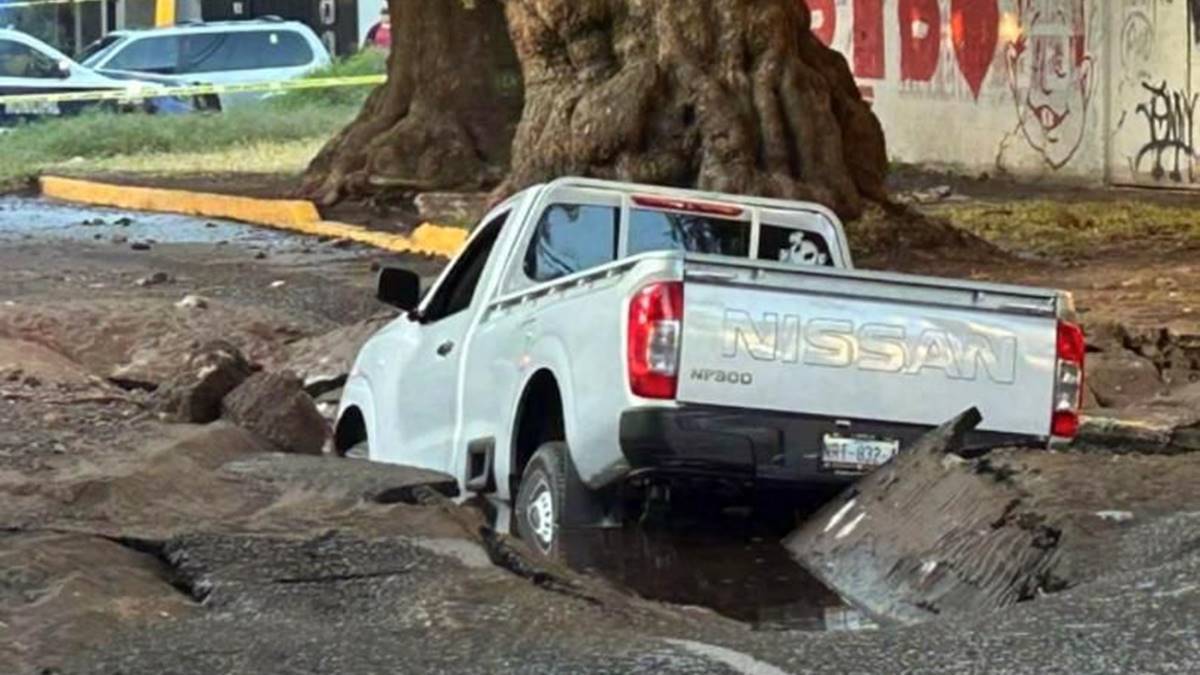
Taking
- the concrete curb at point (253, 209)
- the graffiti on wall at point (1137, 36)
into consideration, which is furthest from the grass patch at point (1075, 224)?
the concrete curb at point (253, 209)

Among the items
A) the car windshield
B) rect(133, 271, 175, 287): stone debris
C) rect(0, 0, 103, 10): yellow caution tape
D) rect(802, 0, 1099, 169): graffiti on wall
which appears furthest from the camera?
rect(0, 0, 103, 10): yellow caution tape

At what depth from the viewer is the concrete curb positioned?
73.9 ft

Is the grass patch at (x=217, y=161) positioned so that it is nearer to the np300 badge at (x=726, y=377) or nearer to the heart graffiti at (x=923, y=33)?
the heart graffiti at (x=923, y=33)

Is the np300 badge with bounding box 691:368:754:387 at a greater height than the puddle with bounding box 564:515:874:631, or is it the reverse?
the np300 badge with bounding box 691:368:754:387

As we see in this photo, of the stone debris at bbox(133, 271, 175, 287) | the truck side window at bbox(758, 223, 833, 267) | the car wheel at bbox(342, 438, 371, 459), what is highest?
the truck side window at bbox(758, 223, 833, 267)

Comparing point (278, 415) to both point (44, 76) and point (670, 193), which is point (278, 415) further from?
point (44, 76)

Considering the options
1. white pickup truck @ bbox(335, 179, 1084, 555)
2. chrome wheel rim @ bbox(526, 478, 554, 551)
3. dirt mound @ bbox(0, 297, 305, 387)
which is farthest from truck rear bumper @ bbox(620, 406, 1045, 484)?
dirt mound @ bbox(0, 297, 305, 387)

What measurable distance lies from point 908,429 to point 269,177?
2333cm

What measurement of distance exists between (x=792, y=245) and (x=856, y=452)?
2.02 m

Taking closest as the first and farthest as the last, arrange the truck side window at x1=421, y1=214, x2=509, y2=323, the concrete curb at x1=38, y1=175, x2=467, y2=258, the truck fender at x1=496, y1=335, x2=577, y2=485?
the truck fender at x1=496, y1=335, x2=577, y2=485 → the truck side window at x1=421, y1=214, x2=509, y2=323 → the concrete curb at x1=38, y1=175, x2=467, y2=258

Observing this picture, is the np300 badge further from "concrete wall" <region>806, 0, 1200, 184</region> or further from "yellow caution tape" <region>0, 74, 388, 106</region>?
"yellow caution tape" <region>0, 74, 388, 106</region>

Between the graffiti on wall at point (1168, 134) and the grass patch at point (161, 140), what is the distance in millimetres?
12277

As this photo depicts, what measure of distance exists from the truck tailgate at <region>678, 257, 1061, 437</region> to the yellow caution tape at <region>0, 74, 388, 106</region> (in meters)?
33.5

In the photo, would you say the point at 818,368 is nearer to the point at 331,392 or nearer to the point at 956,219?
the point at 331,392
